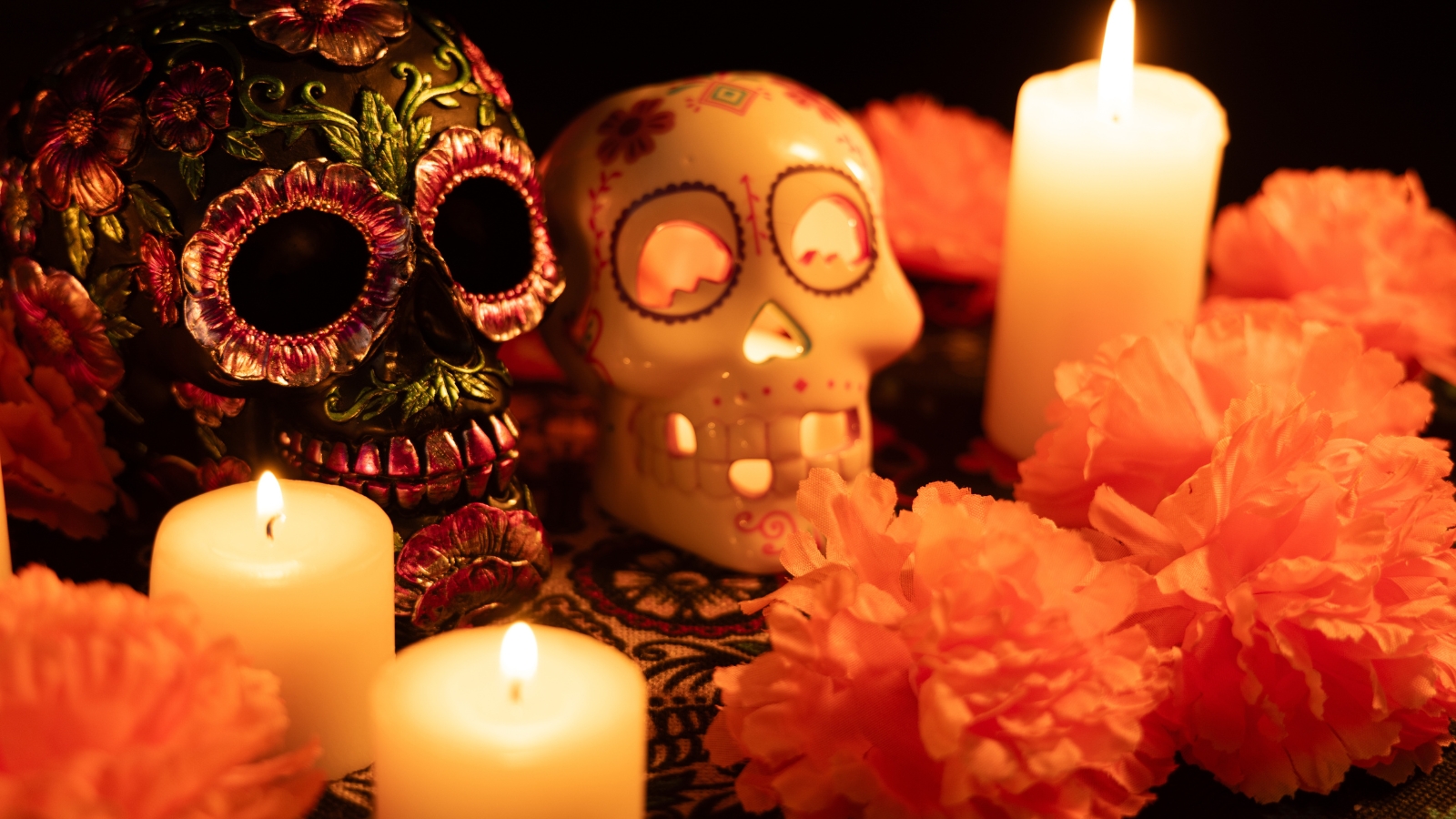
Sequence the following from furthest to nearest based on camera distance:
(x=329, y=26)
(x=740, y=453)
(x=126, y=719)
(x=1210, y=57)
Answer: (x=1210, y=57) → (x=740, y=453) → (x=329, y=26) → (x=126, y=719)

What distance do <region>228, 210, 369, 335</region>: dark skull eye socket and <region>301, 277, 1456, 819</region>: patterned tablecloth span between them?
0.53 feet

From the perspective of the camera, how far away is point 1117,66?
925 mm

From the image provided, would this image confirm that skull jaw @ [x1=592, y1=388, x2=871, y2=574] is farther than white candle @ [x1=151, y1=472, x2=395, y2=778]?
Yes

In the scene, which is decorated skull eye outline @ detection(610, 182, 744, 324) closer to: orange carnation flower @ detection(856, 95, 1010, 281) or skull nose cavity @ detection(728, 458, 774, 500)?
skull nose cavity @ detection(728, 458, 774, 500)

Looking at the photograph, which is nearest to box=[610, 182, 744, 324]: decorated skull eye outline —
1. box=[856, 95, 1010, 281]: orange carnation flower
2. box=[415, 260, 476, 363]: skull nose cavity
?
box=[415, 260, 476, 363]: skull nose cavity

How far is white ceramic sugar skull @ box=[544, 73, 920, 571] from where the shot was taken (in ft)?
2.66

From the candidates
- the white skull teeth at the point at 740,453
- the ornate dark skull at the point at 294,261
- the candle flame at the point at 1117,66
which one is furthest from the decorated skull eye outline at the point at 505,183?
the candle flame at the point at 1117,66

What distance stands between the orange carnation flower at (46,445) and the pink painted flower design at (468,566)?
17cm

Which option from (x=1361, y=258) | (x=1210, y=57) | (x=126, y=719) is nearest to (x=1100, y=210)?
(x=1361, y=258)

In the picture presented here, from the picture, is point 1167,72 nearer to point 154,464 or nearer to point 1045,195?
point 1045,195

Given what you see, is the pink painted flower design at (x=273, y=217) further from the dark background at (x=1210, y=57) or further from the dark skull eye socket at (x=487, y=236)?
the dark background at (x=1210, y=57)

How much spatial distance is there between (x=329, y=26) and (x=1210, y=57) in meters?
0.87

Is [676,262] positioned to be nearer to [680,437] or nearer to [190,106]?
[680,437]

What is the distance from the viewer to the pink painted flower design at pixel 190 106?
0.70 meters
